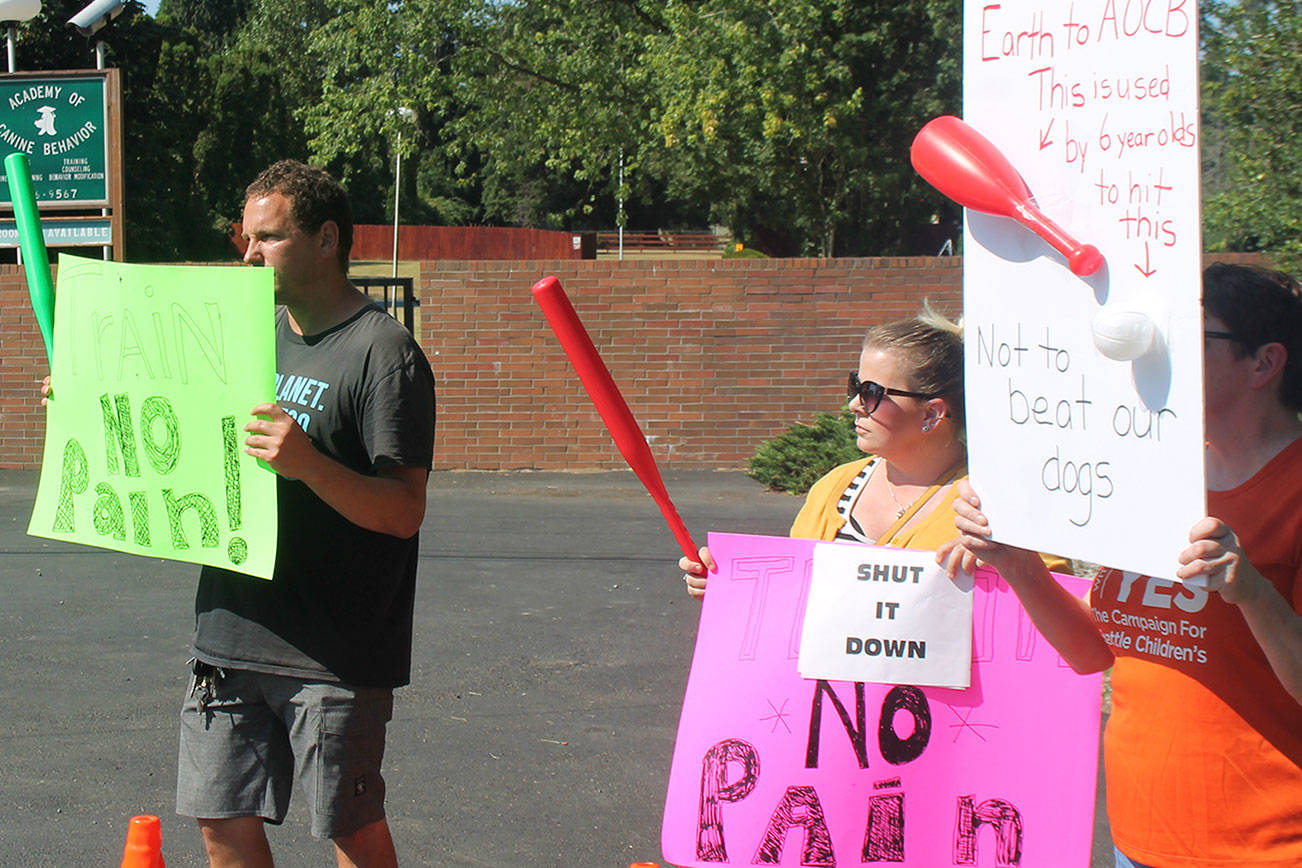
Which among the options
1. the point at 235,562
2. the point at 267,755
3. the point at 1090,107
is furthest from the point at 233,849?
the point at 1090,107

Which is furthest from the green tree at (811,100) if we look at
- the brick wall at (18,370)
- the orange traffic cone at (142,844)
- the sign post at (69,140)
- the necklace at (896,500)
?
the orange traffic cone at (142,844)

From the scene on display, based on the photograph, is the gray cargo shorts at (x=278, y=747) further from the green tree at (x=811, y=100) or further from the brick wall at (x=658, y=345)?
the green tree at (x=811, y=100)

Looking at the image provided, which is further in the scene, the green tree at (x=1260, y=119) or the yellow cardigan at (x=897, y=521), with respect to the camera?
the green tree at (x=1260, y=119)

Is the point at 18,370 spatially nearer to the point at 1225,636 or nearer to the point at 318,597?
the point at 318,597

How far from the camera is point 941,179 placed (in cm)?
191

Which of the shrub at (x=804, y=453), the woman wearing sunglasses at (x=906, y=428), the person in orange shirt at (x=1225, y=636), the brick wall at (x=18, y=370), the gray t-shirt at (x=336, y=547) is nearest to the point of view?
the person in orange shirt at (x=1225, y=636)

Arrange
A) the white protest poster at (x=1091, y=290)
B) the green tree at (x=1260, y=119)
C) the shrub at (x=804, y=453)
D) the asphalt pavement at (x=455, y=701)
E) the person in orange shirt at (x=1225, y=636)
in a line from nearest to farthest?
the white protest poster at (x=1091, y=290), the person in orange shirt at (x=1225, y=636), the asphalt pavement at (x=455, y=701), the green tree at (x=1260, y=119), the shrub at (x=804, y=453)

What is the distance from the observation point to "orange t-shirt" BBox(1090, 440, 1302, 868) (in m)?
2.04

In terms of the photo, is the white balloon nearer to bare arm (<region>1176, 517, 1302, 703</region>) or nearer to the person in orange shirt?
bare arm (<region>1176, 517, 1302, 703</region>)

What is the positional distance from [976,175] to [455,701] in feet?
13.9

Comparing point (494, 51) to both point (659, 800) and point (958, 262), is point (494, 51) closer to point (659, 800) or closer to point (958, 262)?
point (958, 262)

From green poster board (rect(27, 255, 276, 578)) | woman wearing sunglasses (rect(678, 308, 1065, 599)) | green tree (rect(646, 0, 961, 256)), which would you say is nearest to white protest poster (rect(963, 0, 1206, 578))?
woman wearing sunglasses (rect(678, 308, 1065, 599))

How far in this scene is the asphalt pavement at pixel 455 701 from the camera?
4.29 metres

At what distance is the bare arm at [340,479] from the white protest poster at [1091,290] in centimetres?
122
